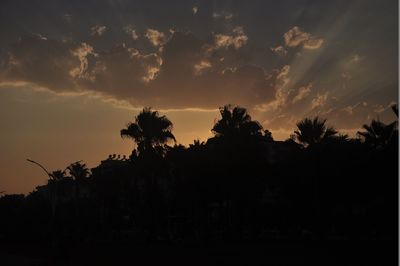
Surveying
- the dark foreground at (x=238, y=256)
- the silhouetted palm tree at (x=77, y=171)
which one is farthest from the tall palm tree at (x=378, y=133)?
the silhouetted palm tree at (x=77, y=171)

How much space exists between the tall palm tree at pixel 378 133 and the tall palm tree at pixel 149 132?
68.2 feet

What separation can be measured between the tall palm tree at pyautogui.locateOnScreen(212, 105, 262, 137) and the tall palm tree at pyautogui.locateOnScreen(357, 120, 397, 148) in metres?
9.67

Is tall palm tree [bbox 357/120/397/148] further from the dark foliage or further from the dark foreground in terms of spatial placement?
the dark foreground

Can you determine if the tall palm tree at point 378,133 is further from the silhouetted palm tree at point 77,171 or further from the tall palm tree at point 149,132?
the silhouetted palm tree at point 77,171

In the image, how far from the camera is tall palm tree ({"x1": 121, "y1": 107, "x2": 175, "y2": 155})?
5094 cm

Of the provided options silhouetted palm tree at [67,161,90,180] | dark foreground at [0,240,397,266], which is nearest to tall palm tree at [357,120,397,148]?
dark foreground at [0,240,397,266]

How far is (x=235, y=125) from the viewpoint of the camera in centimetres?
4434

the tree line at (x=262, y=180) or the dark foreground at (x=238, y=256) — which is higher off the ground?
the tree line at (x=262, y=180)

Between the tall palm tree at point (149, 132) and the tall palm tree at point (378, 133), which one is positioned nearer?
the tall palm tree at point (378, 133)

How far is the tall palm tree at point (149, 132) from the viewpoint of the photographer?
5094 centimetres

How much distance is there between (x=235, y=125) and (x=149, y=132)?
10996mm

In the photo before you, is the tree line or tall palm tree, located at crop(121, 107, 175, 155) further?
tall palm tree, located at crop(121, 107, 175, 155)

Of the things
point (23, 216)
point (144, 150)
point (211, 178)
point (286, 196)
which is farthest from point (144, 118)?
point (23, 216)

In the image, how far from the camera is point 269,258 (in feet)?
98.0
